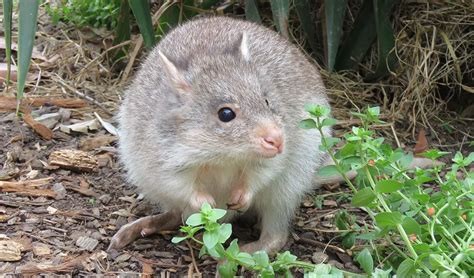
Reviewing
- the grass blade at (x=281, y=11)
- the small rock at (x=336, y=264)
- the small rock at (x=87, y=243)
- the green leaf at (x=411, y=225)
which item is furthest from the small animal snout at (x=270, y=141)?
the grass blade at (x=281, y=11)

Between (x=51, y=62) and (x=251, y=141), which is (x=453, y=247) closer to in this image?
(x=251, y=141)

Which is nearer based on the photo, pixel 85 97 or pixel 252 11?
pixel 252 11

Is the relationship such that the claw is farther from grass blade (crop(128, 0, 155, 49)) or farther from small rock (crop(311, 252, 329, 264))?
grass blade (crop(128, 0, 155, 49))

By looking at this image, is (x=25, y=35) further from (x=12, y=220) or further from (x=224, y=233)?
(x=224, y=233)

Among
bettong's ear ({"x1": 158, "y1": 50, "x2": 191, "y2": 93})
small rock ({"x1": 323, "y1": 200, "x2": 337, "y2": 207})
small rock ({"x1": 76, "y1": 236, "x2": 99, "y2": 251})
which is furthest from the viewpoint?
small rock ({"x1": 323, "y1": 200, "x2": 337, "y2": 207})

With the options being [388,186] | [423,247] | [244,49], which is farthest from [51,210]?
[423,247]

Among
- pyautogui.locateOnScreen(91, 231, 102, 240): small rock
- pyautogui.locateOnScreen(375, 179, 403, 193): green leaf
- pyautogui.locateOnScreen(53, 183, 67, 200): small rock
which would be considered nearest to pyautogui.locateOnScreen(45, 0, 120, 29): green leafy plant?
pyautogui.locateOnScreen(53, 183, 67, 200): small rock

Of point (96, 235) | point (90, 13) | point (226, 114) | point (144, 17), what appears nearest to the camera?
point (226, 114)
